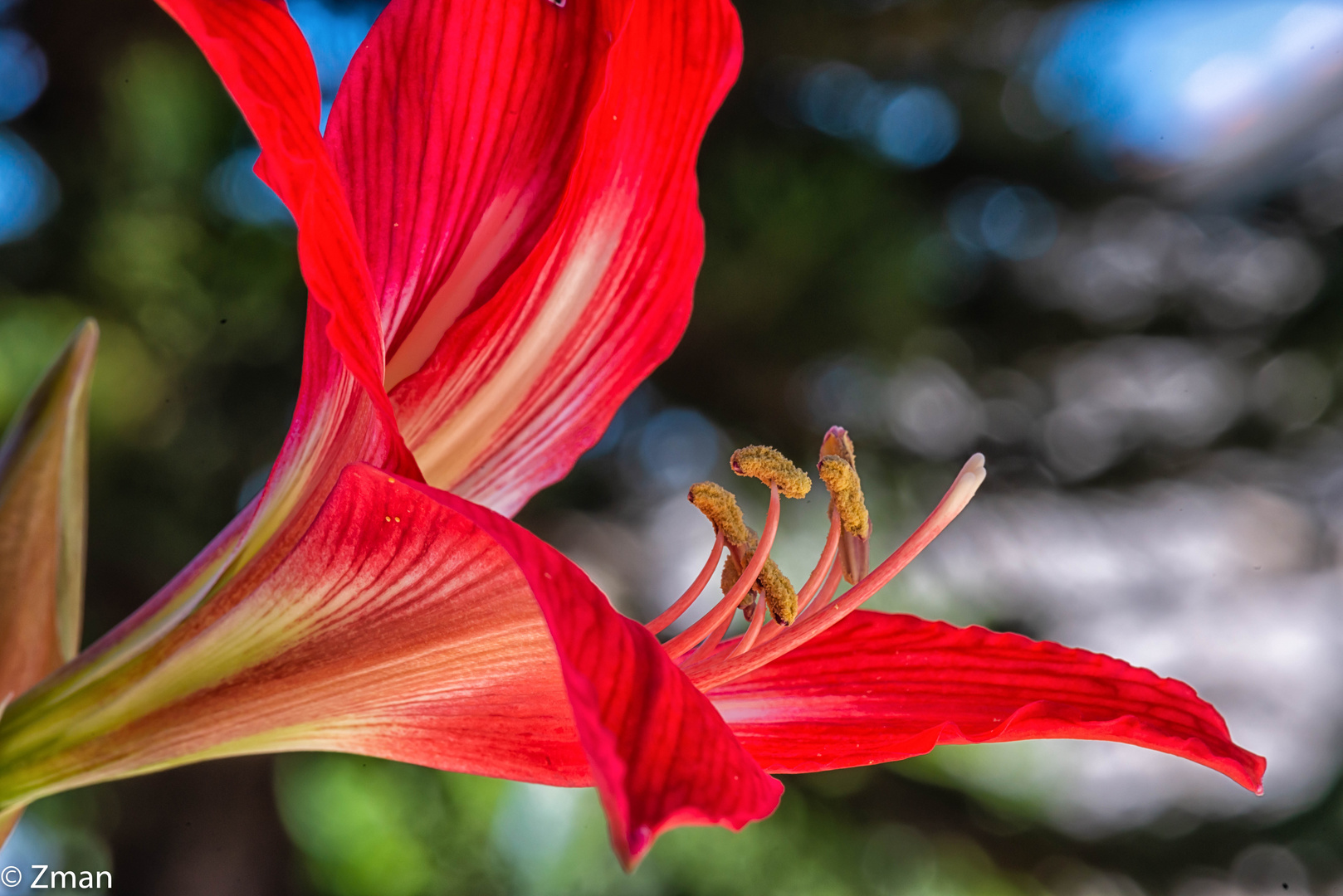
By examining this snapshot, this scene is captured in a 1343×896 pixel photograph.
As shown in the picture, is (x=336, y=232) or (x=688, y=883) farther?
(x=688, y=883)

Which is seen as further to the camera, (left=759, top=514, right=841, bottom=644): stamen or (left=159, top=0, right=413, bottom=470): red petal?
(left=759, top=514, right=841, bottom=644): stamen

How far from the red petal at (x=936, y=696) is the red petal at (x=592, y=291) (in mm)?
116

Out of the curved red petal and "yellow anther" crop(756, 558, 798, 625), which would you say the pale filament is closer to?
"yellow anther" crop(756, 558, 798, 625)

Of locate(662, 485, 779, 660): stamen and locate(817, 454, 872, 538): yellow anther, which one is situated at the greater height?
locate(817, 454, 872, 538): yellow anther

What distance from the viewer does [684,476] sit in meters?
0.68

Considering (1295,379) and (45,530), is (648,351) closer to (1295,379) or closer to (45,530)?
(45,530)

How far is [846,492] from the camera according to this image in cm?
31

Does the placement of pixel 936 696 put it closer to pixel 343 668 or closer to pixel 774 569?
pixel 774 569

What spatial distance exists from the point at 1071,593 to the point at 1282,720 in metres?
0.17

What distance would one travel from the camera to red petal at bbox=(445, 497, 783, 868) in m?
0.15

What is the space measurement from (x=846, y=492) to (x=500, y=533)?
16 cm

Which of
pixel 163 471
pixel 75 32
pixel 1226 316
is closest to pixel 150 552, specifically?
pixel 163 471

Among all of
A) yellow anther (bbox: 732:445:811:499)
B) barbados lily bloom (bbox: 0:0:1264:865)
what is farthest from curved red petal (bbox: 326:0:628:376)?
yellow anther (bbox: 732:445:811:499)

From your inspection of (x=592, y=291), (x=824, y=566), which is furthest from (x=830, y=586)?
(x=592, y=291)
